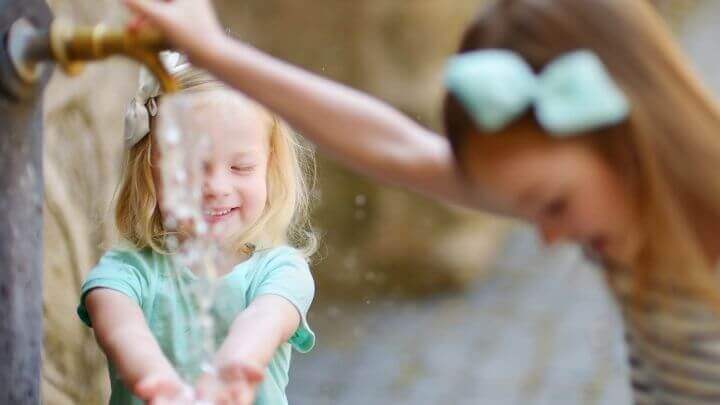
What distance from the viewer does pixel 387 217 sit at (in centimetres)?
347

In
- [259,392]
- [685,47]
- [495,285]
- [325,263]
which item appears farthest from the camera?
[685,47]

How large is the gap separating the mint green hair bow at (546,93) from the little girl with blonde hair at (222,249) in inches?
13.7

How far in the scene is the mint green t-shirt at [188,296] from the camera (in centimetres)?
114

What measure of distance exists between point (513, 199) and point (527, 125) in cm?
7

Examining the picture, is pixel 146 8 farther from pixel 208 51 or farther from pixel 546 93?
pixel 546 93

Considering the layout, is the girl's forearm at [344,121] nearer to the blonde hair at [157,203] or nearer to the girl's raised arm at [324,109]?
the girl's raised arm at [324,109]

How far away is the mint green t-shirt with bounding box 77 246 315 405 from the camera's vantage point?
1139 millimetres

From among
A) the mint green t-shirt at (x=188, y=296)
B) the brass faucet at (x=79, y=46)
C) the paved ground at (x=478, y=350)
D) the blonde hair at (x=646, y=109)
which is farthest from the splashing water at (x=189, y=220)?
the paved ground at (x=478, y=350)

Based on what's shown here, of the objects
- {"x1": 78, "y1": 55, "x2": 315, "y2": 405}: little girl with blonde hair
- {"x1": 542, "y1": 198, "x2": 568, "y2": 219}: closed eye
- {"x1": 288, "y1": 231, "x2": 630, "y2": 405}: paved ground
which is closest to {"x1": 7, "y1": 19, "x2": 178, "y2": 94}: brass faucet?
{"x1": 78, "y1": 55, "x2": 315, "y2": 405}: little girl with blonde hair

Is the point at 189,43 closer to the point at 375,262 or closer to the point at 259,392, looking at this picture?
the point at 259,392

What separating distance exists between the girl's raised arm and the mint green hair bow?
127 millimetres

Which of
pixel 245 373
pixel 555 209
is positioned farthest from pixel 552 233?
pixel 245 373

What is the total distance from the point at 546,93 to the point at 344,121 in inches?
7.4

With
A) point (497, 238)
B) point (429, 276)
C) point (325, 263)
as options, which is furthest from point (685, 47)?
point (325, 263)
